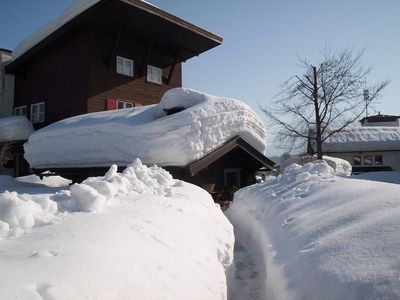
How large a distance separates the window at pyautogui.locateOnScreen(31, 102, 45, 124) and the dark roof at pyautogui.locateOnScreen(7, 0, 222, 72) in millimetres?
2505

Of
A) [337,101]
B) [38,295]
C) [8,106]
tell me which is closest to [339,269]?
[38,295]

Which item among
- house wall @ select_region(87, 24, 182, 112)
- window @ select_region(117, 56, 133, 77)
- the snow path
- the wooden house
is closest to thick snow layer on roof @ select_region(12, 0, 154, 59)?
the wooden house

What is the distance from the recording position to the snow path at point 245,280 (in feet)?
13.8

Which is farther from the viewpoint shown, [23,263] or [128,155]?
[128,155]

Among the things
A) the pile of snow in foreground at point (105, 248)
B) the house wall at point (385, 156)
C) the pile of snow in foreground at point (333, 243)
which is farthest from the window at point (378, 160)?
the pile of snow in foreground at point (105, 248)

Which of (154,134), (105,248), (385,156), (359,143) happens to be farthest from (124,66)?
(385,156)

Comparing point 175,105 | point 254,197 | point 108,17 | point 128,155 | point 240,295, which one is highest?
point 108,17

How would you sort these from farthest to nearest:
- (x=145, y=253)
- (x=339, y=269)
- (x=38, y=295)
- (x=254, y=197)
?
(x=254, y=197)
(x=145, y=253)
(x=339, y=269)
(x=38, y=295)

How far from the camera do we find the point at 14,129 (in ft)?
52.2

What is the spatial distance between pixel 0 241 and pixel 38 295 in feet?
2.95

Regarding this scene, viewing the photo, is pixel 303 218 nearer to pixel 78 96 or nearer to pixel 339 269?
pixel 339 269

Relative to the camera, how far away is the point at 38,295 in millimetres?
1877

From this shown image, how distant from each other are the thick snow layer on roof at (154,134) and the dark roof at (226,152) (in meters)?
0.18

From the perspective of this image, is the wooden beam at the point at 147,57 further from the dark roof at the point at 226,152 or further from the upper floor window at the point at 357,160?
the upper floor window at the point at 357,160
